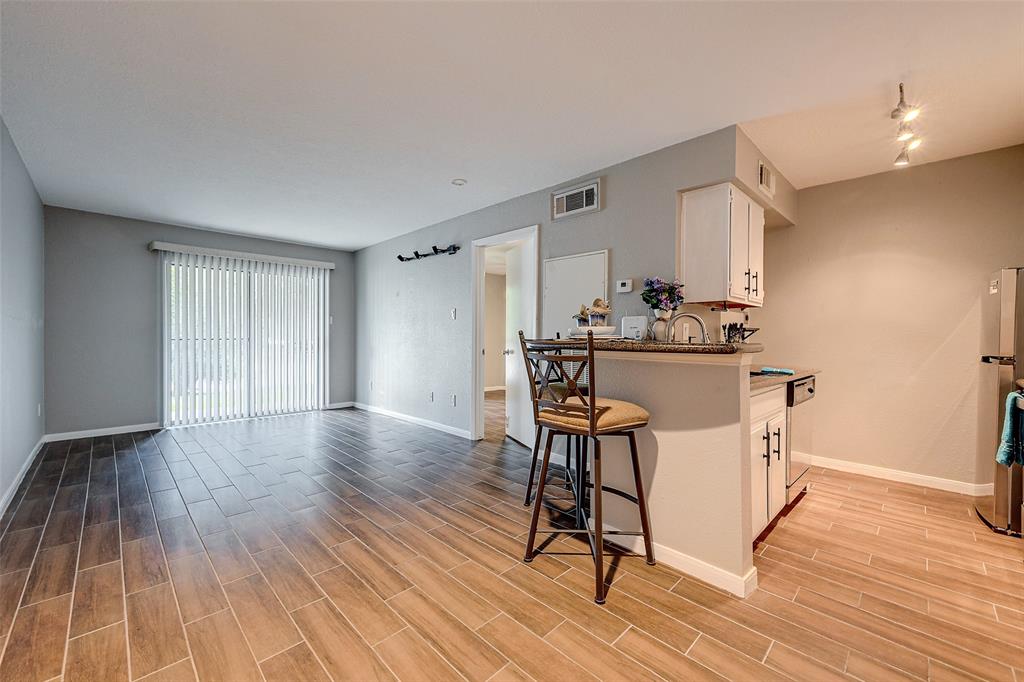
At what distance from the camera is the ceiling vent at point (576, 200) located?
11.5ft

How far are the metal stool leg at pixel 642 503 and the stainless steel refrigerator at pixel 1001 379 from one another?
2261 millimetres

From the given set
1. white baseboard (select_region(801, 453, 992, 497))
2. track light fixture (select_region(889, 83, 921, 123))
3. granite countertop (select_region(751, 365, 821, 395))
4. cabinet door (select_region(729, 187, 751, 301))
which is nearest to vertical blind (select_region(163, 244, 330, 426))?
cabinet door (select_region(729, 187, 751, 301))

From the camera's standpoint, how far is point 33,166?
137 inches

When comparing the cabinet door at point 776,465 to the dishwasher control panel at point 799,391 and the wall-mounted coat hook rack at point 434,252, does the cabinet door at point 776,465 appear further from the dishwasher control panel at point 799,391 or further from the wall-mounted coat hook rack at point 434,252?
the wall-mounted coat hook rack at point 434,252

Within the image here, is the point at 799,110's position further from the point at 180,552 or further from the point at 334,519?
the point at 180,552

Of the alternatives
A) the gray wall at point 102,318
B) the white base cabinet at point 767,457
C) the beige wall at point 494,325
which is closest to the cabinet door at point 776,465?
the white base cabinet at point 767,457

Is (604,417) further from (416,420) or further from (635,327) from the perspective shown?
(416,420)

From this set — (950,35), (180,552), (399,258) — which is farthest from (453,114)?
(399,258)

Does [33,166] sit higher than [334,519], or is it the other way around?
[33,166]

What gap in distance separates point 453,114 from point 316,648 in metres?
2.81

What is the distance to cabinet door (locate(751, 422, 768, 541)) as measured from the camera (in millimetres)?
2205

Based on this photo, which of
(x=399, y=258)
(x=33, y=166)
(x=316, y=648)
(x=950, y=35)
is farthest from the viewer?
(x=399, y=258)

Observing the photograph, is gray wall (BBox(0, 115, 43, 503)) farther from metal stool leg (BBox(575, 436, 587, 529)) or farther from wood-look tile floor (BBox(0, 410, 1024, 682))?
metal stool leg (BBox(575, 436, 587, 529))

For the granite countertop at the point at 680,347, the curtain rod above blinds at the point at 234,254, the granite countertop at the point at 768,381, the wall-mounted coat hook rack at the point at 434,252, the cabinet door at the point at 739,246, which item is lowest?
the granite countertop at the point at 768,381
